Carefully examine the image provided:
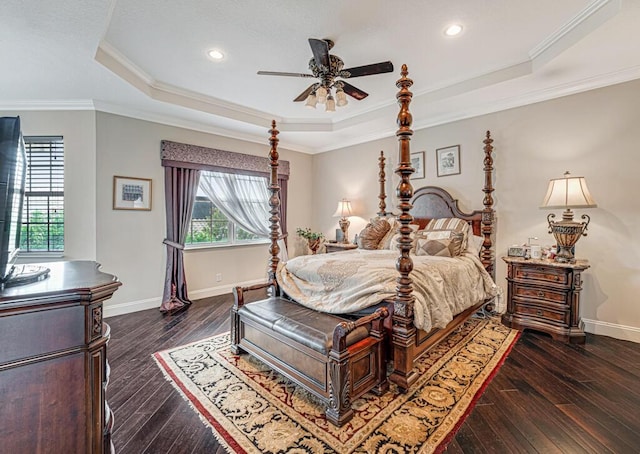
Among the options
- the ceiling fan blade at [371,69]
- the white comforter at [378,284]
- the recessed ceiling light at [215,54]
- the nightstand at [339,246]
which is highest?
the recessed ceiling light at [215,54]

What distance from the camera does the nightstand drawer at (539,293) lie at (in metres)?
3.02

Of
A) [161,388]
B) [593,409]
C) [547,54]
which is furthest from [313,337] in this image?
[547,54]

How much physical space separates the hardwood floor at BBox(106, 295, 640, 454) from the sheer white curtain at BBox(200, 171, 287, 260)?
7.81 ft

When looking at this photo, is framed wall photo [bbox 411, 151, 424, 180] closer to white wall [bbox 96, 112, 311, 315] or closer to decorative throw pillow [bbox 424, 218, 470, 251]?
decorative throw pillow [bbox 424, 218, 470, 251]

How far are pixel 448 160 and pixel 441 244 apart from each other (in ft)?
5.09

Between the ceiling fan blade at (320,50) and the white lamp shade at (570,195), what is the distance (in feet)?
8.66

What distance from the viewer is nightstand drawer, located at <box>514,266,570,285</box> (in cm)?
299

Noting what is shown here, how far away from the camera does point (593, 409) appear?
77.2 inches

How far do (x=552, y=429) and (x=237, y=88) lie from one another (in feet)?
14.3

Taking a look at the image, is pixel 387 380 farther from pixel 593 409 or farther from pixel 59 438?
pixel 59 438

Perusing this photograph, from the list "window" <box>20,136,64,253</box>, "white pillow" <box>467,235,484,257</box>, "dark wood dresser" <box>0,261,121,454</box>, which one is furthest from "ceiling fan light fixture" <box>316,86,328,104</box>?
"window" <box>20,136,64,253</box>

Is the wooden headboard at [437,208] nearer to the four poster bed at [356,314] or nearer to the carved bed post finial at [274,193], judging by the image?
the four poster bed at [356,314]

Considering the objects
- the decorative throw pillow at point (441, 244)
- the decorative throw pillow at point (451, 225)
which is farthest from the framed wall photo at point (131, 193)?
the decorative throw pillow at point (451, 225)

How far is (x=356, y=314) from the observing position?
2.41 m
